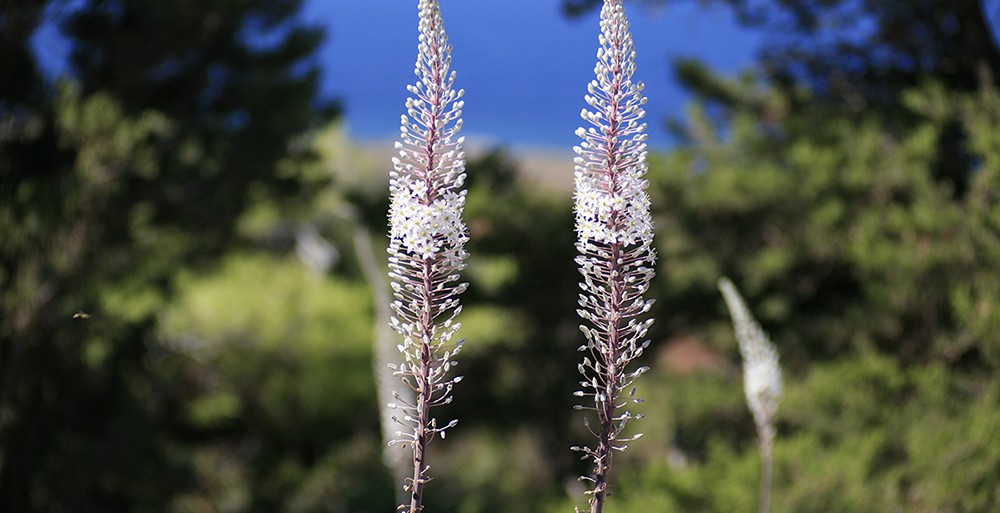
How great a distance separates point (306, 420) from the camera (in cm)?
1080

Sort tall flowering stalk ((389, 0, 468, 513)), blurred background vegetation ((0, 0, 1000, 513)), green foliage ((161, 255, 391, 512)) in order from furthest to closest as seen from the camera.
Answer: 1. green foliage ((161, 255, 391, 512))
2. blurred background vegetation ((0, 0, 1000, 513))
3. tall flowering stalk ((389, 0, 468, 513))

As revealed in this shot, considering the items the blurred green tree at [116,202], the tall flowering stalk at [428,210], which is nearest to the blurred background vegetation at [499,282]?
the blurred green tree at [116,202]

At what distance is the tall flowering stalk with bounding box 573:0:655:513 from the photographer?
183cm

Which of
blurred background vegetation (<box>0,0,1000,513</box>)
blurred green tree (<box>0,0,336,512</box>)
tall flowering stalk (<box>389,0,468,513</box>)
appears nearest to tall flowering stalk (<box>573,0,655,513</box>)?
tall flowering stalk (<box>389,0,468,513</box>)

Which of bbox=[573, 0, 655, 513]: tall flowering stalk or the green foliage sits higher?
the green foliage

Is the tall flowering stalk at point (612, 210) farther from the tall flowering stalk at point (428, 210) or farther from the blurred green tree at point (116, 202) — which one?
the blurred green tree at point (116, 202)

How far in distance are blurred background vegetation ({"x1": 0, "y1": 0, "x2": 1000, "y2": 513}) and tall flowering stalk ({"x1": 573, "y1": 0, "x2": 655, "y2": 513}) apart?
125 inches

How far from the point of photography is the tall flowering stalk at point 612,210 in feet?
6.00

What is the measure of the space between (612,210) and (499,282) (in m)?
8.16

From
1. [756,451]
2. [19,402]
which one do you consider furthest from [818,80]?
[19,402]

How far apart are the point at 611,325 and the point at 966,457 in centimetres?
508

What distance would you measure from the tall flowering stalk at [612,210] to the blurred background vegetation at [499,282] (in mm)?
3163

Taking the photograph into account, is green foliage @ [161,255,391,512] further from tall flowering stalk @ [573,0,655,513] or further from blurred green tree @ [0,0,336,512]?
tall flowering stalk @ [573,0,655,513]

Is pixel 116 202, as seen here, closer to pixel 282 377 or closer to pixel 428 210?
pixel 282 377
